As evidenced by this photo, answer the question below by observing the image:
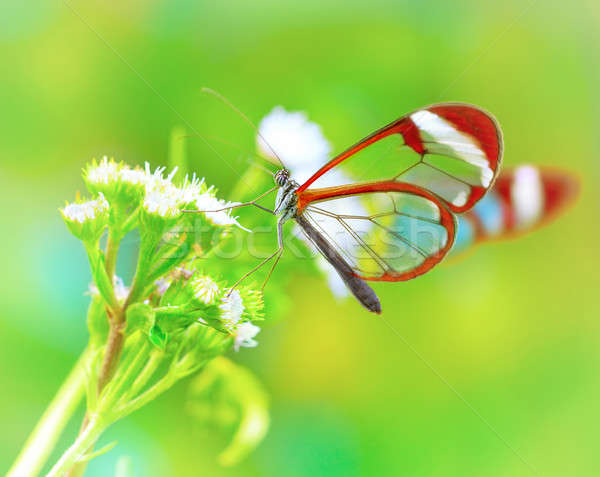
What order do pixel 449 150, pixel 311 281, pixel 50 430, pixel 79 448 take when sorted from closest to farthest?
pixel 79 448 → pixel 50 430 → pixel 449 150 → pixel 311 281

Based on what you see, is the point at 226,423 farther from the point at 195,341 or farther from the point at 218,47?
the point at 218,47

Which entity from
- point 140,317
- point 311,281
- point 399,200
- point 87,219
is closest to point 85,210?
point 87,219

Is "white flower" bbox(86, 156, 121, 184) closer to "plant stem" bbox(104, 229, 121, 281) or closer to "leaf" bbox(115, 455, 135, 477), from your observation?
"plant stem" bbox(104, 229, 121, 281)

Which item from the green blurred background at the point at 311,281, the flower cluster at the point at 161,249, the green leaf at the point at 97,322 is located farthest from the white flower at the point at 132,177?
the green blurred background at the point at 311,281

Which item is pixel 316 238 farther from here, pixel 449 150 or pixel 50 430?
pixel 50 430

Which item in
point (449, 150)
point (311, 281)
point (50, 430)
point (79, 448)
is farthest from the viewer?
point (311, 281)

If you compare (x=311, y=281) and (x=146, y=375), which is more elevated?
(x=311, y=281)

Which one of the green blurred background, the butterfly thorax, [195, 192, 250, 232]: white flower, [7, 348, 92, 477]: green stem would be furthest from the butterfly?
the green blurred background

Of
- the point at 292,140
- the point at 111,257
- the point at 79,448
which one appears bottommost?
the point at 79,448
